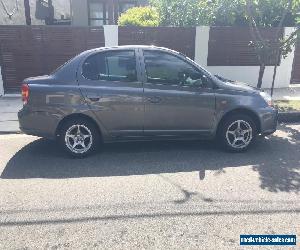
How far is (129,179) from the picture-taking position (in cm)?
477

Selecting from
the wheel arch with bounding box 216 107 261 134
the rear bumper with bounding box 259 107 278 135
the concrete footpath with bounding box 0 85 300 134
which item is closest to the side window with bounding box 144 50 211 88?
the wheel arch with bounding box 216 107 261 134

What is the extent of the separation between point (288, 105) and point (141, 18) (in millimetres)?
5668

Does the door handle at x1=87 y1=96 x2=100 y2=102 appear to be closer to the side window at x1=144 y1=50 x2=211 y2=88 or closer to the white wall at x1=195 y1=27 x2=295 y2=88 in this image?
the side window at x1=144 y1=50 x2=211 y2=88

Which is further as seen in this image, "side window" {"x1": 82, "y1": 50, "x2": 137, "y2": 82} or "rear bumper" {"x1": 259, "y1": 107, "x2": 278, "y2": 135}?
"rear bumper" {"x1": 259, "y1": 107, "x2": 278, "y2": 135}

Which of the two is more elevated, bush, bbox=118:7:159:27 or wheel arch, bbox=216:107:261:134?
bush, bbox=118:7:159:27

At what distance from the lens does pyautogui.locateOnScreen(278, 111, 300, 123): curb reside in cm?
784

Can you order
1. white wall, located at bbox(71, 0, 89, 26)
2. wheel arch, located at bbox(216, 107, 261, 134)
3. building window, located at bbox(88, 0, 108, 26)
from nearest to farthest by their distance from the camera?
wheel arch, located at bbox(216, 107, 261, 134)
white wall, located at bbox(71, 0, 89, 26)
building window, located at bbox(88, 0, 108, 26)

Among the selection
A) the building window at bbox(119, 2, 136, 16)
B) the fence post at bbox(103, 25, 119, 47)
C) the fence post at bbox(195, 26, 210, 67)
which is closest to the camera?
the fence post at bbox(103, 25, 119, 47)

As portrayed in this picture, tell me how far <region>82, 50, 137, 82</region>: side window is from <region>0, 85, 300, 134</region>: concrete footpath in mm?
2629

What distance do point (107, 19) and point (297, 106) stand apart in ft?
38.3

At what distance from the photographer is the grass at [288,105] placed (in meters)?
8.20

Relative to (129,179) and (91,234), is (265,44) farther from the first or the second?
(91,234)

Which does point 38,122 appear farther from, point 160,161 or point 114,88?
point 160,161

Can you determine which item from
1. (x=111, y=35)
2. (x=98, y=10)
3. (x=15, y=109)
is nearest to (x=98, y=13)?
(x=98, y=10)
